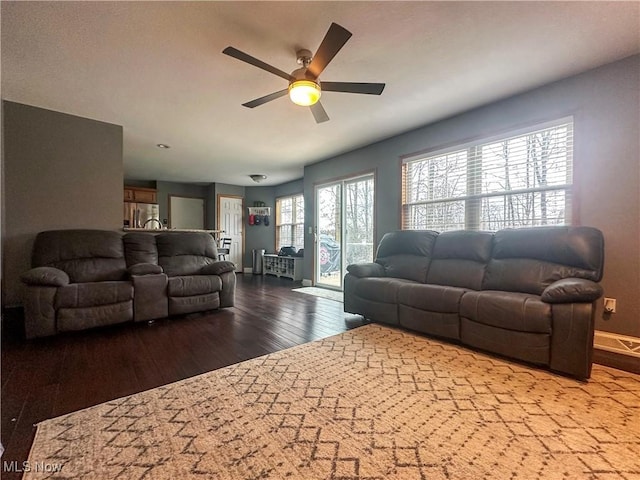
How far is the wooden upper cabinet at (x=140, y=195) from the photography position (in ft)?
22.7

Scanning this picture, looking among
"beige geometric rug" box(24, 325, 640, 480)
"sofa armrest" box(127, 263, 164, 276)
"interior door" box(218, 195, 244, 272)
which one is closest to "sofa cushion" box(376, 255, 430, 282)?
"beige geometric rug" box(24, 325, 640, 480)

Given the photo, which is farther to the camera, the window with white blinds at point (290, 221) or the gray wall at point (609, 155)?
the window with white blinds at point (290, 221)

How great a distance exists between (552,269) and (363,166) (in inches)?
120

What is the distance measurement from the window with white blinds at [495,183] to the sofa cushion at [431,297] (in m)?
1.23

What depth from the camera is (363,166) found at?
189 inches

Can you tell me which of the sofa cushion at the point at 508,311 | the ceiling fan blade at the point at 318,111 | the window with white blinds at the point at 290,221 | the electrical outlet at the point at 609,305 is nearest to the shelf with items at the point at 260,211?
the window with white blinds at the point at 290,221

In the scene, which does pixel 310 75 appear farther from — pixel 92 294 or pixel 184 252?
pixel 184 252

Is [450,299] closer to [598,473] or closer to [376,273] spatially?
[376,273]

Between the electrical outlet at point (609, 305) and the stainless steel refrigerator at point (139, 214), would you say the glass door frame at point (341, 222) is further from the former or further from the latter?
the stainless steel refrigerator at point (139, 214)

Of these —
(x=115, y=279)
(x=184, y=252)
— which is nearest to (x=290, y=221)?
(x=184, y=252)

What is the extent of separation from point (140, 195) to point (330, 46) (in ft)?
23.1

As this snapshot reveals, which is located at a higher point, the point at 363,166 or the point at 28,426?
the point at 363,166

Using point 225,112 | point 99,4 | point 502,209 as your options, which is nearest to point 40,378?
point 99,4

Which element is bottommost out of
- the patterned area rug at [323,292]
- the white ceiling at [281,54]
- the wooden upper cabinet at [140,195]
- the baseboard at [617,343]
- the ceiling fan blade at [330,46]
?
the patterned area rug at [323,292]
